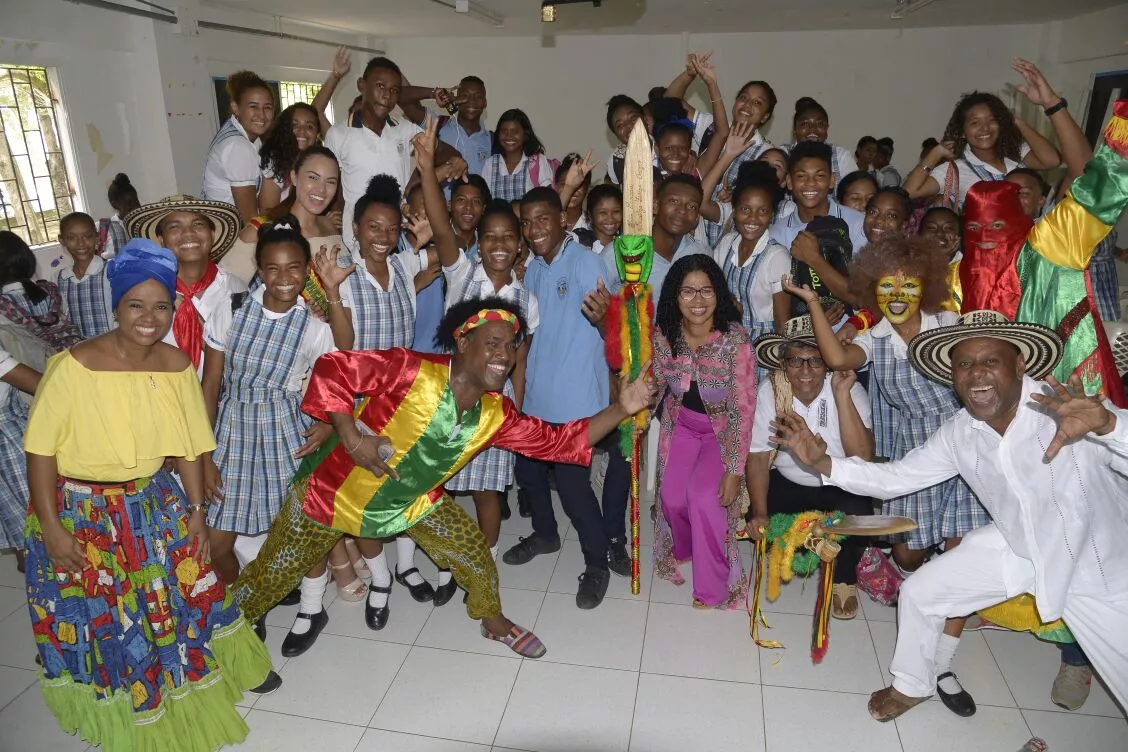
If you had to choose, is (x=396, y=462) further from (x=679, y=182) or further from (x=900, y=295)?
(x=900, y=295)

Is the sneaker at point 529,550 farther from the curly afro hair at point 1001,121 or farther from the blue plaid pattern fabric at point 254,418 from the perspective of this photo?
the curly afro hair at point 1001,121

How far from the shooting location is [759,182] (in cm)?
340

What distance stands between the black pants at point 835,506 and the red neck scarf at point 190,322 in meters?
2.38

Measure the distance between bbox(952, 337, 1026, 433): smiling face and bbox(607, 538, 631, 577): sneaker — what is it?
1635 mm

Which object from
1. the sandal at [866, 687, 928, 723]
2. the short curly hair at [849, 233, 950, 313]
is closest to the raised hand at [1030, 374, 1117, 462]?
the short curly hair at [849, 233, 950, 313]

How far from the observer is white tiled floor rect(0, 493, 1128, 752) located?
2408 mm

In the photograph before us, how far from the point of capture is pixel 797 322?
290 cm

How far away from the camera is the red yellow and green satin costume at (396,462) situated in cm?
239

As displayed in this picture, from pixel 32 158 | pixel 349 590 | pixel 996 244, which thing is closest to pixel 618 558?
pixel 349 590

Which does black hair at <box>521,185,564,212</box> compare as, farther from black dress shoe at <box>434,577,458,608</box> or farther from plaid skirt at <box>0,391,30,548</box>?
plaid skirt at <box>0,391,30,548</box>

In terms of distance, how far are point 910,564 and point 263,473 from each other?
2.58 meters

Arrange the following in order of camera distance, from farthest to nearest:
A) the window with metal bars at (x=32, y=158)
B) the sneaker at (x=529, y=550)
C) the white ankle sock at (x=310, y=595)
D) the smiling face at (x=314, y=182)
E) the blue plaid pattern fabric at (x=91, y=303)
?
the window with metal bars at (x=32, y=158) < the blue plaid pattern fabric at (x=91, y=303) < the sneaker at (x=529, y=550) < the smiling face at (x=314, y=182) < the white ankle sock at (x=310, y=595)

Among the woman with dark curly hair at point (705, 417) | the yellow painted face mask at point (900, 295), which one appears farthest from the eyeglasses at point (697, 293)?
the yellow painted face mask at point (900, 295)

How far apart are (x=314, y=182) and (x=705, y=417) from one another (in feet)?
6.55
